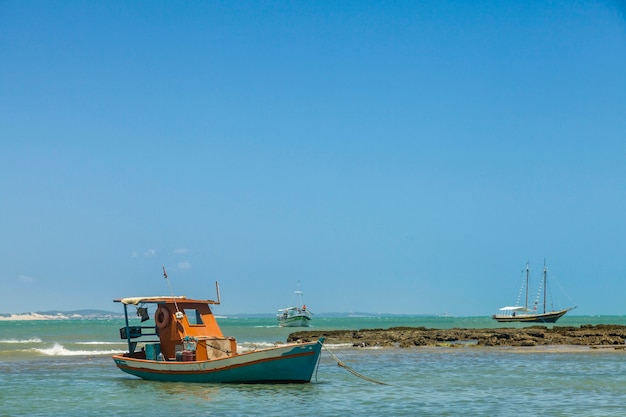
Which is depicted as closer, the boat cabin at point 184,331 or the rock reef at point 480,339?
the boat cabin at point 184,331

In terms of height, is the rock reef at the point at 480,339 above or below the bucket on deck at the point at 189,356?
below

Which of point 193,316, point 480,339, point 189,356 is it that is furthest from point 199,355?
point 480,339

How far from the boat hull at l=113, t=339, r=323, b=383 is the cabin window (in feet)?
7.42

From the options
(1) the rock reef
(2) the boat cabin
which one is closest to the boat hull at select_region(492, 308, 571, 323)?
(1) the rock reef

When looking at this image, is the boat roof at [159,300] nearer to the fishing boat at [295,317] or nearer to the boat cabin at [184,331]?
the boat cabin at [184,331]

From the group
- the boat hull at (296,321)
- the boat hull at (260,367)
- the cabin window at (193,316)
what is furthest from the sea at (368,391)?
the boat hull at (296,321)

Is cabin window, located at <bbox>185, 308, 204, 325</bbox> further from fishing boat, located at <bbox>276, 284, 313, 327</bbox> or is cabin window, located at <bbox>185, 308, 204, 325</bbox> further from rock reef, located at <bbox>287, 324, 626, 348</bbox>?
fishing boat, located at <bbox>276, 284, 313, 327</bbox>

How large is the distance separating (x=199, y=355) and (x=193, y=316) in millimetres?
2379

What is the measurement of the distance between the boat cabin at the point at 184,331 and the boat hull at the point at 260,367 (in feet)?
2.35

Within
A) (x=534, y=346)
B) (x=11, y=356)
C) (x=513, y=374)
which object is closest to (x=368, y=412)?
(x=513, y=374)

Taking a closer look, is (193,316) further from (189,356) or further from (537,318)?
(537,318)

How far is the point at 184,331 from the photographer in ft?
102

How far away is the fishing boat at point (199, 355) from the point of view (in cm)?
2862

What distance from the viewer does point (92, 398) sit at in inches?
1094
